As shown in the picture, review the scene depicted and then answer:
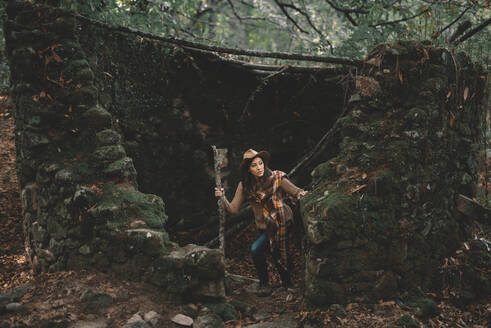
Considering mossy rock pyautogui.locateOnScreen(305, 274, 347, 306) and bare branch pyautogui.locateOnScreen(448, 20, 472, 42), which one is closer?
mossy rock pyautogui.locateOnScreen(305, 274, 347, 306)

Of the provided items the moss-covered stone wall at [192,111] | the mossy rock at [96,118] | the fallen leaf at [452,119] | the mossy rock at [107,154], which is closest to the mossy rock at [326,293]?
the fallen leaf at [452,119]

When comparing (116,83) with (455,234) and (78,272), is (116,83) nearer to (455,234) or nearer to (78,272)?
(78,272)

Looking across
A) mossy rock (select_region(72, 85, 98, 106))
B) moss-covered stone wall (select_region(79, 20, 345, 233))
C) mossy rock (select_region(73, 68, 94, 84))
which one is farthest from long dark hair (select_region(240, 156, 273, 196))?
mossy rock (select_region(73, 68, 94, 84))

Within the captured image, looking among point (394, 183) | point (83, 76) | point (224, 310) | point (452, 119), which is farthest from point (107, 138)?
point (452, 119)

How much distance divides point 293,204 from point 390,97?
1.73 metres

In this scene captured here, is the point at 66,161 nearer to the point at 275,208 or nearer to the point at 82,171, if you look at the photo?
the point at 82,171

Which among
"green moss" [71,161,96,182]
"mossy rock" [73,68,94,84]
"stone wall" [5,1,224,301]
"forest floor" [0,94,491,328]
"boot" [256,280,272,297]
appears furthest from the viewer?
"boot" [256,280,272,297]

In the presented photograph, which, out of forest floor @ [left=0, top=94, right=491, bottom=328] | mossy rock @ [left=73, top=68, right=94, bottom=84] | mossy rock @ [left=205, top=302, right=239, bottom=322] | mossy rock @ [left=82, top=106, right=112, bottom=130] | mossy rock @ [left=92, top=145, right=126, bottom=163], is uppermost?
mossy rock @ [left=73, top=68, right=94, bottom=84]

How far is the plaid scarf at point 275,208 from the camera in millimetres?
4086

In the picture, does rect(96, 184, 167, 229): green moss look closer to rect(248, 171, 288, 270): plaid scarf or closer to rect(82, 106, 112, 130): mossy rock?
rect(82, 106, 112, 130): mossy rock

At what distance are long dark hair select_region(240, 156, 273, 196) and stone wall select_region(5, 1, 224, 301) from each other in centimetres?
107

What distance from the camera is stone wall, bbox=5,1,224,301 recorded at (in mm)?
3307

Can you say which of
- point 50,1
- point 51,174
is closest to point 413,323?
point 51,174

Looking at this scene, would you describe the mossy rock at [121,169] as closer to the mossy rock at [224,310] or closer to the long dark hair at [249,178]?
the long dark hair at [249,178]
